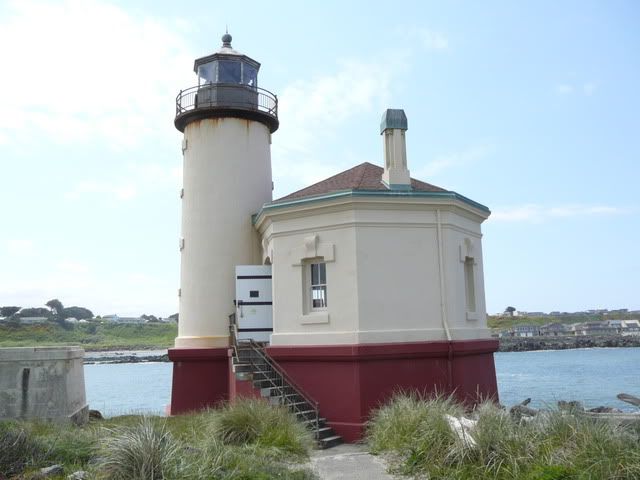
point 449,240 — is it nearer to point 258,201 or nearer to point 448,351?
point 448,351

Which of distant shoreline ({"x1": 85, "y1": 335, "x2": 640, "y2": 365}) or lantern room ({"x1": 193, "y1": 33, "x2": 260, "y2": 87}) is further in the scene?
distant shoreline ({"x1": 85, "y1": 335, "x2": 640, "y2": 365})

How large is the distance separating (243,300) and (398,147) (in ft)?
19.1

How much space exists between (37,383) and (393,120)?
11.6 m

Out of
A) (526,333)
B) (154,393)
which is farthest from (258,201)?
(526,333)

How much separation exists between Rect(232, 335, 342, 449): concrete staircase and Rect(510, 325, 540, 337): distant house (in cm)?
13759

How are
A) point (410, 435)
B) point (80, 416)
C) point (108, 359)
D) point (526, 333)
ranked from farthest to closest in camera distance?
point (526, 333)
point (108, 359)
point (80, 416)
point (410, 435)

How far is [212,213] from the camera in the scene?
1814cm

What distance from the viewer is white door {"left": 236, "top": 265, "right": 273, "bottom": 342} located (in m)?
16.5

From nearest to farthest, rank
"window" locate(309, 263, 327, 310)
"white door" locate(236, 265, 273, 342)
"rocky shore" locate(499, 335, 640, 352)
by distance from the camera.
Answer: "window" locate(309, 263, 327, 310), "white door" locate(236, 265, 273, 342), "rocky shore" locate(499, 335, 640, 352)

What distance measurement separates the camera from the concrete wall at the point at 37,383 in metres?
15.7

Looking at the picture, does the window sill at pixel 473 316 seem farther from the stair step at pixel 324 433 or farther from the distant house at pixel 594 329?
the distant house at pixel 594 329

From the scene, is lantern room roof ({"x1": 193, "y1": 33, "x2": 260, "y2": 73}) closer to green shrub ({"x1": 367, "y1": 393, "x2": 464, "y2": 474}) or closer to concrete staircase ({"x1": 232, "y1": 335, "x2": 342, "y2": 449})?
concrete staircase ({"x1": 232, "y1": 335, "x2": 342, "y2": 449})

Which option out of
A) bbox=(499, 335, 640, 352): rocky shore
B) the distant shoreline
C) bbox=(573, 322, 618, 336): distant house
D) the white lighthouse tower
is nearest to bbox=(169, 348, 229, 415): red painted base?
the white lighthouse tower

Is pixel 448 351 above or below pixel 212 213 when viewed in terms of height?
below
